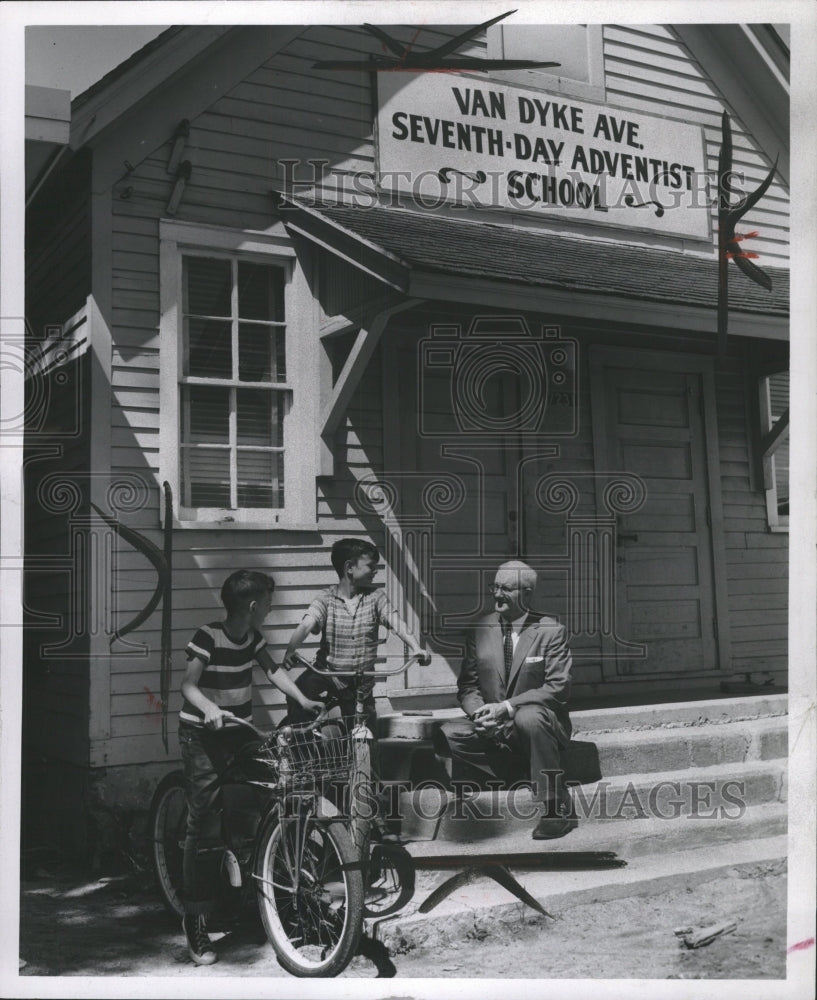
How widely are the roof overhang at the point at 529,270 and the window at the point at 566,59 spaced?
0.96 metres

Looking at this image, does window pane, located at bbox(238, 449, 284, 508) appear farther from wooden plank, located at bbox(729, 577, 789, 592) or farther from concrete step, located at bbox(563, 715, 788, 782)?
wooden plank, located at bbox(729, 577, 789, 592)

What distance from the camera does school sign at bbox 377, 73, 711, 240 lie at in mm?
6648

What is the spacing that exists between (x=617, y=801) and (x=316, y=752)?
1.94m

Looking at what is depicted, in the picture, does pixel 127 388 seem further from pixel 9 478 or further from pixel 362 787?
pixel 362 787

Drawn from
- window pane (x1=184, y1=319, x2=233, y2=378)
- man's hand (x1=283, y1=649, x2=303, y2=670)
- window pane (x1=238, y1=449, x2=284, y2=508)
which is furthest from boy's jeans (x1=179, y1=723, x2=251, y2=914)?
window pane (x1=184, y1=319, x2=233, y2=378)

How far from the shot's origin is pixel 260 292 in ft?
20.7

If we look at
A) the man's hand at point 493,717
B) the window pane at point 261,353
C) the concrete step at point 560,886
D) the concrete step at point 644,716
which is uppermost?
the window pane at point 261,353

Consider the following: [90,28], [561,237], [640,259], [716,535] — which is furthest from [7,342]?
[716,535]

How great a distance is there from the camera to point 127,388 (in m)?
5.93

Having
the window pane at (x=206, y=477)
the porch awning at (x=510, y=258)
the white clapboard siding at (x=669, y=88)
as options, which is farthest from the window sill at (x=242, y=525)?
the white clapboard siding at (x=669, y=88)

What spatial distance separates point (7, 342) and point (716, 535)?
5060 millimetres

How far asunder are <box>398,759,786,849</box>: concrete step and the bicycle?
45 cm

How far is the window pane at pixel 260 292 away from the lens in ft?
20.5

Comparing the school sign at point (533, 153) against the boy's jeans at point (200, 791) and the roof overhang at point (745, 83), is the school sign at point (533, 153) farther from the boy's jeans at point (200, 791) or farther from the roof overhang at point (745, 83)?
the boy's jeans at point (200, 791)
